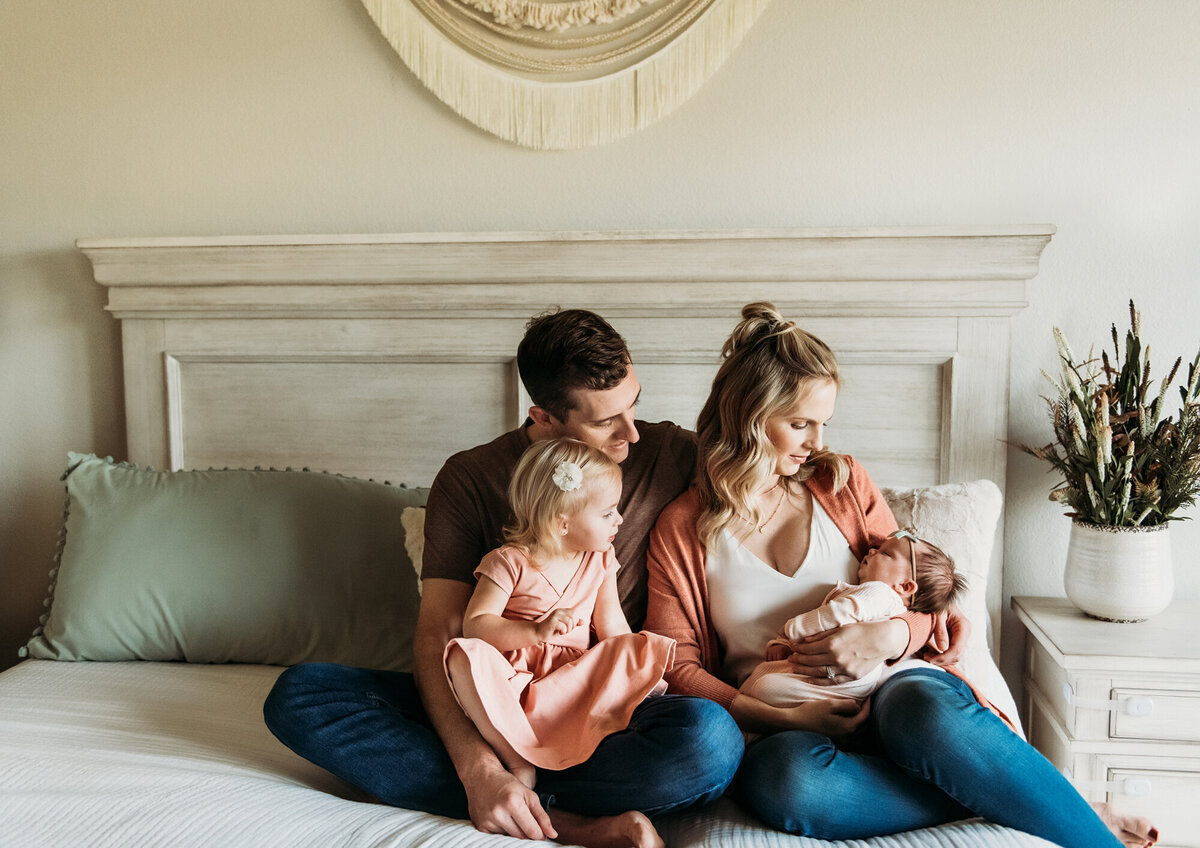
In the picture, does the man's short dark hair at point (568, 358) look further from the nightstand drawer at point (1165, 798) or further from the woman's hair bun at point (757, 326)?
the nightstand drawer at point (1165, 798)

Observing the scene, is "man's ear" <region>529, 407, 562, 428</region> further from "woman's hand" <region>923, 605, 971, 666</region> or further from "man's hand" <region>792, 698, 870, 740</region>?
"woman's hand" <region>923, 605, 971, 666</region>


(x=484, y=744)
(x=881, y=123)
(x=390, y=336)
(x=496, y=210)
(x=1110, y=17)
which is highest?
(x=1110, y=17)

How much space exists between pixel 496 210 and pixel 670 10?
22.6 inches

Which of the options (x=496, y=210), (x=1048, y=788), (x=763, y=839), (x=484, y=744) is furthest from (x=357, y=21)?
(x=1048, y=788)

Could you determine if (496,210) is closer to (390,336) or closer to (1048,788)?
(390,336)

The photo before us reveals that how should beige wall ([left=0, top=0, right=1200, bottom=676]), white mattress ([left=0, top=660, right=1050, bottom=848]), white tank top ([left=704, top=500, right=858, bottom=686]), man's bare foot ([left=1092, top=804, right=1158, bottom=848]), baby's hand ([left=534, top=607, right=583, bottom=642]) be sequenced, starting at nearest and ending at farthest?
white mattress ([left=0, top=660, right=1050, bottom=848]) < baby's hand ([left=534, top=607, right=583, bottom=642]) < man's bare foot ([left=1092, top=804, right=1158, bottom=848]) < white tank top ([left=704, top=500, right=858, bottom=686]) < beige wall ([left=0, top=0, right=1200, bottom=676])

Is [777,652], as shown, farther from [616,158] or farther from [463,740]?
[616,158]

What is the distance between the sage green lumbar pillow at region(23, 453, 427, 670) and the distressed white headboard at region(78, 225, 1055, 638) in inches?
12.7

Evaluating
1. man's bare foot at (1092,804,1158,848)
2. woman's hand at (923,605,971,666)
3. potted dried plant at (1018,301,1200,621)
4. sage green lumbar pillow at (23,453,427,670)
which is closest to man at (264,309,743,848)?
sage green lumbar pillow at (23,453,427,670)

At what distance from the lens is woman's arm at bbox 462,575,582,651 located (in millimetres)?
1265

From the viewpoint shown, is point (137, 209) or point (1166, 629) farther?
point (137, 209)

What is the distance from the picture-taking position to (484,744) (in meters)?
1.28

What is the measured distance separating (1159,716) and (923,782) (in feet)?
1.98

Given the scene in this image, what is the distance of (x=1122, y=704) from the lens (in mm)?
1539
